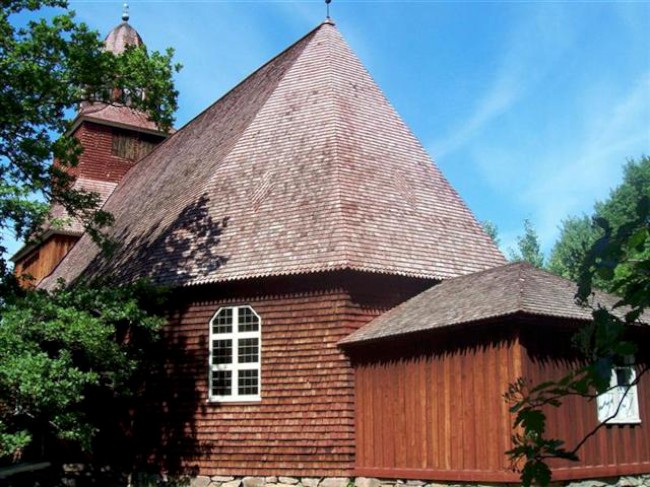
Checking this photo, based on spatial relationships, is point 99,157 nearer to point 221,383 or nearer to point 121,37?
point 121,37

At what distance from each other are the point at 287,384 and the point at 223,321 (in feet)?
7.12

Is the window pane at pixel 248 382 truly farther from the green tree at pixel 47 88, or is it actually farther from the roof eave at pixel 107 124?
the roof eave at pixel 107 124

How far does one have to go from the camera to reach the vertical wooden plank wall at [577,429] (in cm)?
1196

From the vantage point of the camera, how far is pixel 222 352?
15875mm

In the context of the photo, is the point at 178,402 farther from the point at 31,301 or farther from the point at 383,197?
the point at 383,197

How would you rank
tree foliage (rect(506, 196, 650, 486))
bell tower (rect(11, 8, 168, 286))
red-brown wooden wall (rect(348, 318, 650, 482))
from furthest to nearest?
bell tower (rect(11, 8, 168, 286)) → red-brown wooden wall (rect(348, 318, 650, 482)) → tree foliage (rect(506, 196, 650, 486))

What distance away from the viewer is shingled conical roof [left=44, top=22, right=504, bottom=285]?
51.8ft

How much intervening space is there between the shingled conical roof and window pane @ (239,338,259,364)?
1.36 m

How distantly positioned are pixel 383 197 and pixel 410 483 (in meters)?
6.60

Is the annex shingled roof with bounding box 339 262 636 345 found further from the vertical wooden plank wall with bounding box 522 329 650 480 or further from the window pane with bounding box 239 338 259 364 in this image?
the window pane with bounding box 239 338 259 364

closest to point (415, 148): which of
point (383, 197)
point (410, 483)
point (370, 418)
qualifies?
point (383, 197)

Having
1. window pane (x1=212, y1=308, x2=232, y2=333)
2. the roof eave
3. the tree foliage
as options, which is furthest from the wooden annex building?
the roof eave

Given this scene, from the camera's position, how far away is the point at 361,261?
15.0 meters

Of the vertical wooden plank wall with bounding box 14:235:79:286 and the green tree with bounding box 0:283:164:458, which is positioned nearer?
the green tree with bounding box 0:283:164:458
